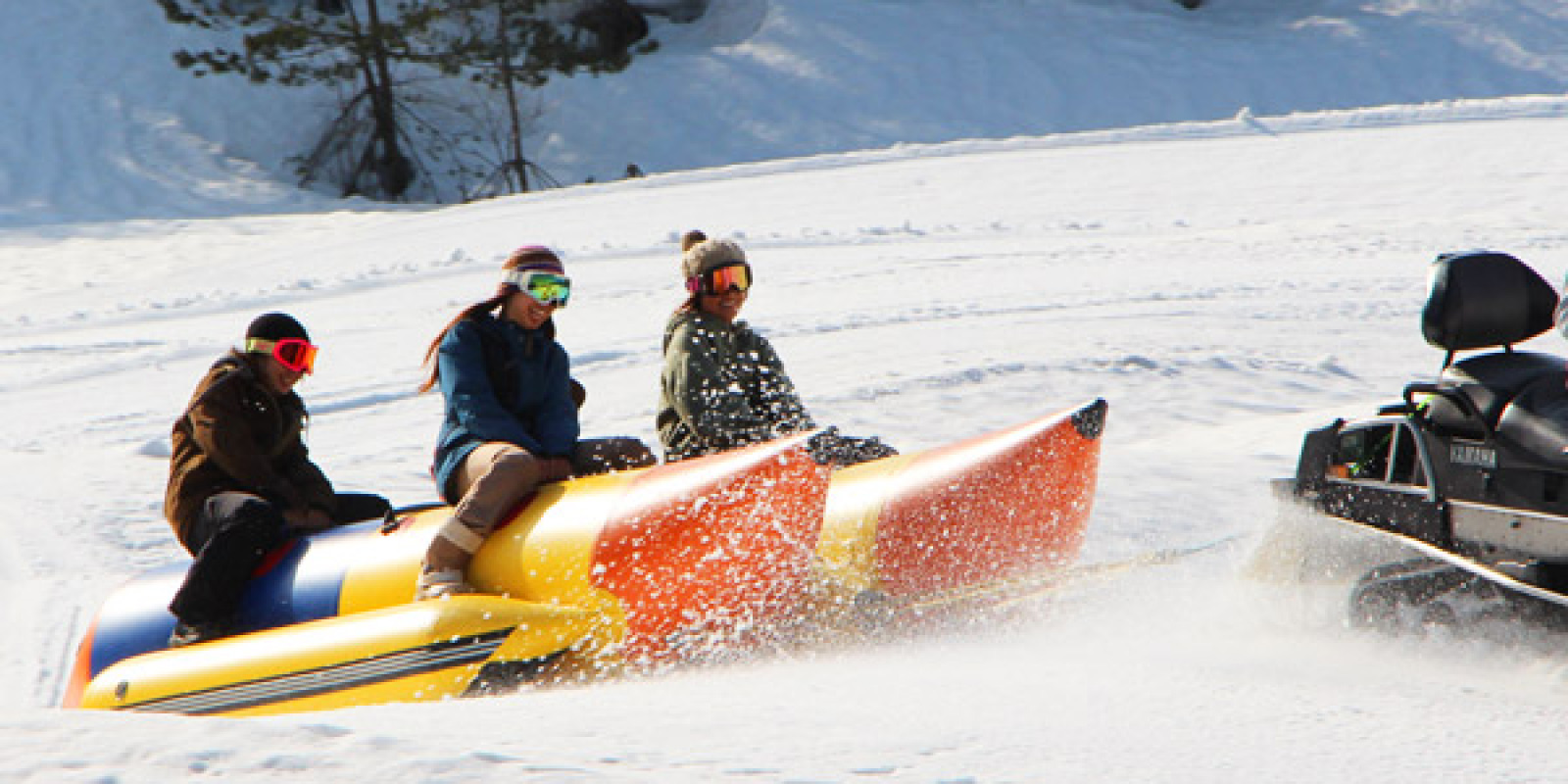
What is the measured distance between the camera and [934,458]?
4.81 metres

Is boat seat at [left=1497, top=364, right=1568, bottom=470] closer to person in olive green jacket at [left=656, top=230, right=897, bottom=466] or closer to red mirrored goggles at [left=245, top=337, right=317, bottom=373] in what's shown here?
person in olive green jacket at [left=656, top=230, right=897, bottom=466]

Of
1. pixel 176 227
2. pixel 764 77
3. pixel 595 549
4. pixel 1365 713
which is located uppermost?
pixel 764 77

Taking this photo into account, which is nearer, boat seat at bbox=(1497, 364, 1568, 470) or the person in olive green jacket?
boat seat at bbox=(1497, 364, 1568, 470)

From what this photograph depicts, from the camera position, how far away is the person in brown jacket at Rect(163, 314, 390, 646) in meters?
5.10

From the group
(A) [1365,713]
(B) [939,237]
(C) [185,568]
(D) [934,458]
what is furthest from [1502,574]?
(B) [939,237]

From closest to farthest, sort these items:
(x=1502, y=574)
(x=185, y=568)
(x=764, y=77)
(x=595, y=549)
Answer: (x=1502, y=574) → (x=595, y=549) → (x=185, y=568) → (x=764, y=77)

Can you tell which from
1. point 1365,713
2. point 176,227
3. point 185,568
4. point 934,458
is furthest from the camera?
point 176,227

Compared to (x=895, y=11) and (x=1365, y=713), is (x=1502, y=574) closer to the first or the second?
(x=1365, y=713)

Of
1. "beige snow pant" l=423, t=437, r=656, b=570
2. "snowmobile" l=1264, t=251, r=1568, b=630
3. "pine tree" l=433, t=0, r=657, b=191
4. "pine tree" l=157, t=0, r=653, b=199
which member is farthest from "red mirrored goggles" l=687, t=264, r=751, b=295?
"pine tree" l=433, t=0, r=657, b=191

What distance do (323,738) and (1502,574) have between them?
3.03m

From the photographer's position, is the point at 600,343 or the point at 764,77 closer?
the point at 600,343

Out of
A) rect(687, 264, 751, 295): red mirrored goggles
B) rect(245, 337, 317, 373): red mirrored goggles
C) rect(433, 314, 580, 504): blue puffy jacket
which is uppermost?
rect(687, 264, 751, 295): red mirrored goggles

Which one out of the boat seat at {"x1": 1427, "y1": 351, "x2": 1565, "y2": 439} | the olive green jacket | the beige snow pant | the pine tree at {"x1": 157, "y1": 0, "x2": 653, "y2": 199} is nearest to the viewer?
the boat seat at {"x1": 1427, "y1": 351, "x2": 1565, "y2": 439}

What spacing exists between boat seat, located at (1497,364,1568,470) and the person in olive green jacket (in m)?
1.99
